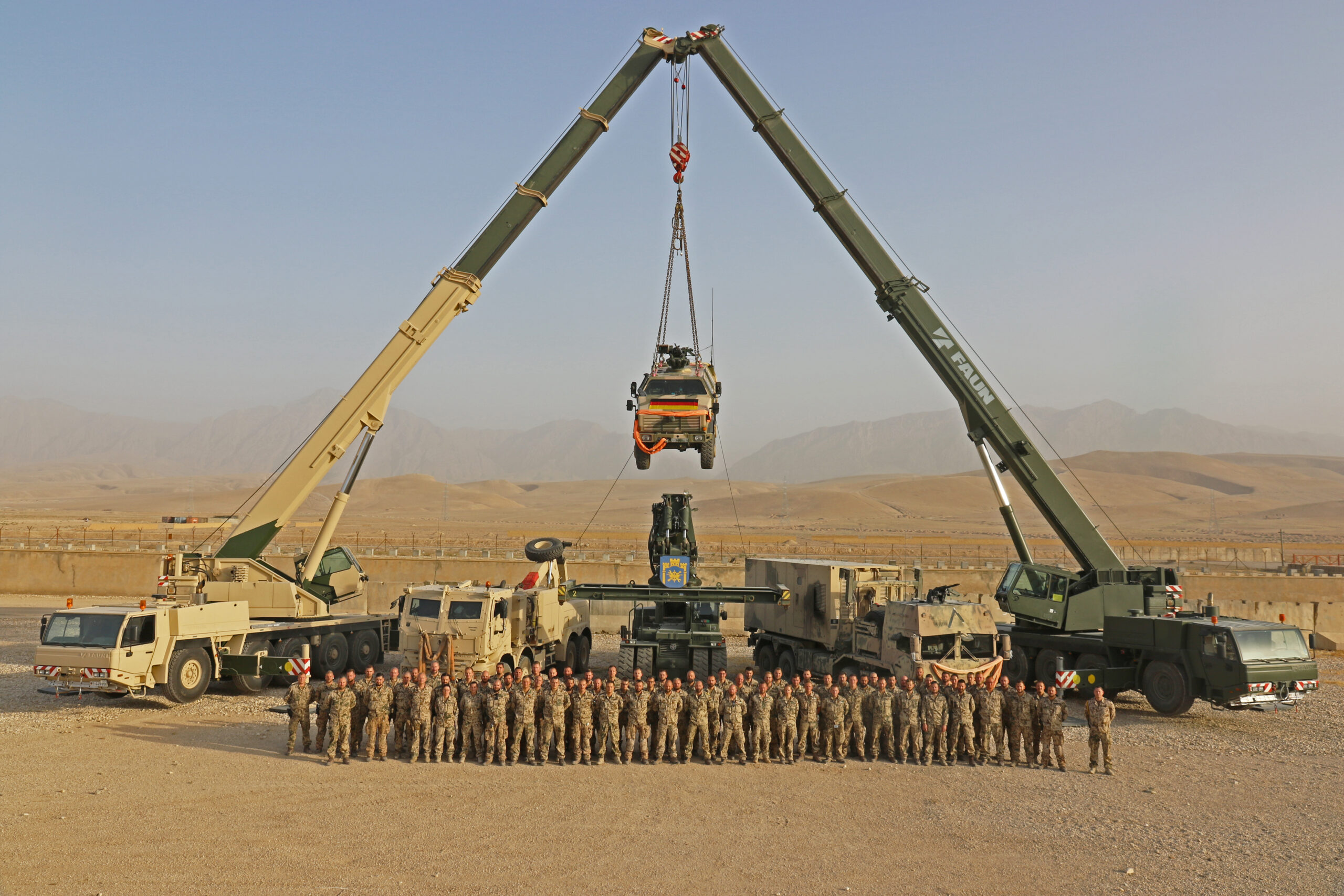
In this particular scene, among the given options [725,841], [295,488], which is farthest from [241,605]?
[725,841]

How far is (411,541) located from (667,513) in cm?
4566

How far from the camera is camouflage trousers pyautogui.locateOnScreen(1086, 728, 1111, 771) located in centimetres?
1238

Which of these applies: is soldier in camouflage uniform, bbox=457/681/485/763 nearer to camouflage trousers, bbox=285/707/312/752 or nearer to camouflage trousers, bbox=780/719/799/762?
camouflage trousers, bbox=285/707/312/752

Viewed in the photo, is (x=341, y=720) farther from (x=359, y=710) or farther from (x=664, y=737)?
(x=664, y=737)

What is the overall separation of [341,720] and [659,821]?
4.69 m

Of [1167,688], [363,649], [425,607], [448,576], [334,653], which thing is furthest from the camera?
[448,576]

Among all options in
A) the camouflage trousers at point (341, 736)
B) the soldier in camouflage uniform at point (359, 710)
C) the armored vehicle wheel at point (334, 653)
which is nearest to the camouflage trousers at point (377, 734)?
the soldier in camouflage uniform at point (359, 710)

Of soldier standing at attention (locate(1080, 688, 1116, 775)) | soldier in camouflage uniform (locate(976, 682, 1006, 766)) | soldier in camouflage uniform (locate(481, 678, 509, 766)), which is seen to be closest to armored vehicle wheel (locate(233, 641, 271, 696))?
soldier in camouflage uniform (locate(481, 678, 509, 766))

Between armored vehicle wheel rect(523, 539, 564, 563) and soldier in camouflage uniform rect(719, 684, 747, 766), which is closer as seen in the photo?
soldier in camouflage uniform rect(719, 684, 747, 766)

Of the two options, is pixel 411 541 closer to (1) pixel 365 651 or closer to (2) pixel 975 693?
(1) pixel 365 651

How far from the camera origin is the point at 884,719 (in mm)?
12875

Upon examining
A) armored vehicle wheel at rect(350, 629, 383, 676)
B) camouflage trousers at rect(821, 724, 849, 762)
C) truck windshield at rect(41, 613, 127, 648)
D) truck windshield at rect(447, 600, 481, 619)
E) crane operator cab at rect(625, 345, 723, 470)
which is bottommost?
camouflage trousers at rect(821, 724, 849, 762)

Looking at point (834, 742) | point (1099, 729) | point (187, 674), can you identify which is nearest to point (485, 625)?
point (187, 674)

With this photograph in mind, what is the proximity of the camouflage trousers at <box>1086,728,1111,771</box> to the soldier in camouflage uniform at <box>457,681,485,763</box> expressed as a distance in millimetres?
7431
